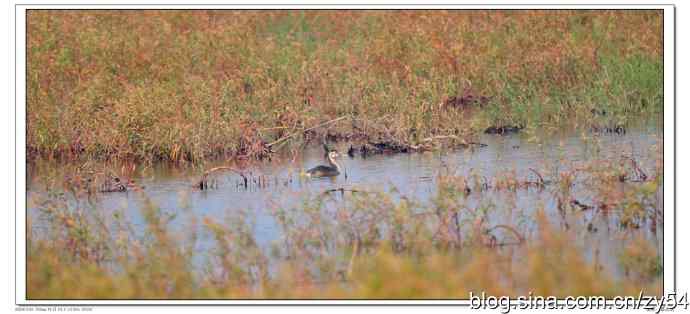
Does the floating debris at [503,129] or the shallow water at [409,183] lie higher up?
the floating debris at [503,129]

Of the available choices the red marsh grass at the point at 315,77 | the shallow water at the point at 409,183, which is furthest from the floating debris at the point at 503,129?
the shallow water at the point at 409,183

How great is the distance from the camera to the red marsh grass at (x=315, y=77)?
1175 cm

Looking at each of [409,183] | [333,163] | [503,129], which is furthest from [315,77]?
[409,183]

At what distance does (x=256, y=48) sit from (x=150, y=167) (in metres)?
4.70

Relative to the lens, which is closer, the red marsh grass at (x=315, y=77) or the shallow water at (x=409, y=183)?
the shallow water at (x=409, y=183)

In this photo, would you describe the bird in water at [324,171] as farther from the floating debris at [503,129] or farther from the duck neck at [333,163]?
the floating debris at [503,129]

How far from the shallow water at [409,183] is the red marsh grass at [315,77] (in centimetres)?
37

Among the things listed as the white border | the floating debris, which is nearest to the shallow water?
the floating debris

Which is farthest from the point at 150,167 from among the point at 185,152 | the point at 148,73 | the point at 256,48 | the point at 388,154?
the point at 256,48

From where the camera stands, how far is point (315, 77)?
13.7 metres

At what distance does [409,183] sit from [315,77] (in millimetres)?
3925

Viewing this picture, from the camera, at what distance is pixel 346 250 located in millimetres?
7762

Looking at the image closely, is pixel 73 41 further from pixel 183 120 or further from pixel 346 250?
pixel 346 250
